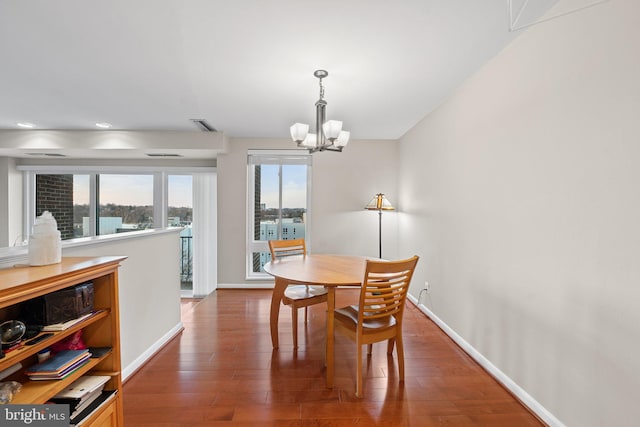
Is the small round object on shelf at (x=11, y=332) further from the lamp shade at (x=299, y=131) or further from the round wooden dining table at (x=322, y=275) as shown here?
the lamp shade at (x=299, y=131)

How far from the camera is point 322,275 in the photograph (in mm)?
2002

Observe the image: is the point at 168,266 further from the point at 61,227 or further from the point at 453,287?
the point at 61,227

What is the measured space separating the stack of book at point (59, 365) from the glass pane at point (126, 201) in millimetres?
3732

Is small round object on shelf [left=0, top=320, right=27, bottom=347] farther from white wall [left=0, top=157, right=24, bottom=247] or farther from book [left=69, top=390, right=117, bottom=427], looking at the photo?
white wall [left=0, top=157, right=24, bottom=247]

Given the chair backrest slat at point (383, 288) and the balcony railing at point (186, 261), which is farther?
the balcony railing at point (186, 261)

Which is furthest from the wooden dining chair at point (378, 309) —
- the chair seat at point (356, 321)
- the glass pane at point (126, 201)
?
the glass pane at point (126, 201)

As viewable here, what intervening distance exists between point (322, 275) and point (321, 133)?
49.1 inches

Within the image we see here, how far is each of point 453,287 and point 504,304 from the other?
0.71 m

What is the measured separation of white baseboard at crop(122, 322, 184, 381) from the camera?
1.96 meters

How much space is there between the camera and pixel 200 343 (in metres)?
2.48

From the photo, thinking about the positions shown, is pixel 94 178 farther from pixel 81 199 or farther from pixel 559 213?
pixel 559 213

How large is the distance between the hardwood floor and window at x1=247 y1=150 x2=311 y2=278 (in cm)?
174

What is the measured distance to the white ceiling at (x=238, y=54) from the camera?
1.53m

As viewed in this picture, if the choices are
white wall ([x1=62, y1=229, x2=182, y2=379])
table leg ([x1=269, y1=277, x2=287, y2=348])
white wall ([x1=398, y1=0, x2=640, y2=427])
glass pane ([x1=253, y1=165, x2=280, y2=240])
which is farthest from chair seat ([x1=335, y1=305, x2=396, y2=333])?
glass pane ([x1=253, y1=165, x2=280, y2=240])
